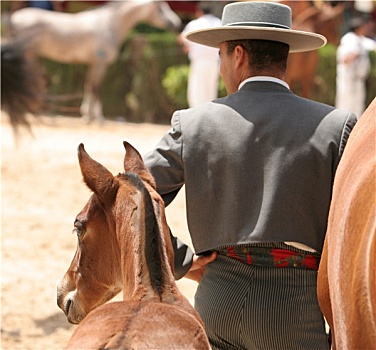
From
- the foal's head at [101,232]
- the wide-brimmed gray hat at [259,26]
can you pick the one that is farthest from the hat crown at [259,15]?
the foal's head at [101,232]

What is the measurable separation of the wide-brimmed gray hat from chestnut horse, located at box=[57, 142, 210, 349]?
0.67 metres

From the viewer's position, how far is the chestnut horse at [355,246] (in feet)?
7.28

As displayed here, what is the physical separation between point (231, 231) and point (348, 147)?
687 mm

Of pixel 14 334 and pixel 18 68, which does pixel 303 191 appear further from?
pixel 18 68

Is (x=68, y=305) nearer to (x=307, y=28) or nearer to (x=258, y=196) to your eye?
(x=258, y=196)

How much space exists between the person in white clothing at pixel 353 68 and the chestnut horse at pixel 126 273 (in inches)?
408

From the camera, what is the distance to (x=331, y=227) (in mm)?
2566

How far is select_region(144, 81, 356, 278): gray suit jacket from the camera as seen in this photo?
3158 millimetres

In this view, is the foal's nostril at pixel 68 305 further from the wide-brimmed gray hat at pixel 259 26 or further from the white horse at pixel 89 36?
the white horse at pixel 89 36

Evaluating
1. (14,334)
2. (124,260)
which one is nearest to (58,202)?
(14,334)

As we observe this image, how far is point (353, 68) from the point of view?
13062 millimetres

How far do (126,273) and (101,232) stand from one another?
269mm

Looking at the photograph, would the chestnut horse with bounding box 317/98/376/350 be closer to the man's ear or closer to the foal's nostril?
the man's ear

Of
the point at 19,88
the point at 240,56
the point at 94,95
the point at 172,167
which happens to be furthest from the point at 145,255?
the point at 94,95
